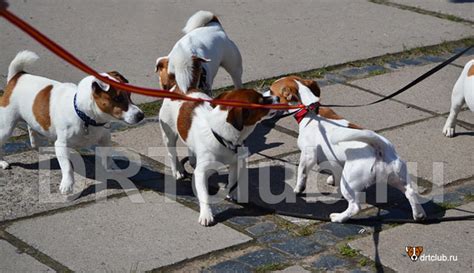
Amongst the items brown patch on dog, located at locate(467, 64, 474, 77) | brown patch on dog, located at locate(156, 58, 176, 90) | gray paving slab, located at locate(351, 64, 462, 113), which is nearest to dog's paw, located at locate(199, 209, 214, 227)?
brown patch on dog, located at locate(156, 58, 176, 90)

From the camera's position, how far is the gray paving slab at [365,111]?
286 inches

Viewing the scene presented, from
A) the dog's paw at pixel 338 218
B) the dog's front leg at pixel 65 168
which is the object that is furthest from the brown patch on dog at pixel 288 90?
the dog's front leg at pixel 65 168

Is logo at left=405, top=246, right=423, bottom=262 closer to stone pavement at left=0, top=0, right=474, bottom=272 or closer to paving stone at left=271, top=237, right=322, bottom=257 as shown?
stone pavement at left=0, top=0, right=474, bottom=272

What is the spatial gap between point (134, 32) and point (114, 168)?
3539 mm

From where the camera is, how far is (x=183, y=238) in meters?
5.30

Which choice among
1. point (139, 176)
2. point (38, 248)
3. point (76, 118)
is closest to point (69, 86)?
point (76, 118)

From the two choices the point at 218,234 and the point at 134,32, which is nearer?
the point at 218,234

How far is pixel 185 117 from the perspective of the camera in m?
5.77

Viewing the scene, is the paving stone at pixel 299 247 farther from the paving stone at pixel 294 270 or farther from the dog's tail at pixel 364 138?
the dog's tail at pixel 364 138

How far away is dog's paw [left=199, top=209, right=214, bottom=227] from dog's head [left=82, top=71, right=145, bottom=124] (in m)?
0.81

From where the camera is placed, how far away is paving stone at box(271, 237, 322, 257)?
5.20 m

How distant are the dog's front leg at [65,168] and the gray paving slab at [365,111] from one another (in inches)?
82.3

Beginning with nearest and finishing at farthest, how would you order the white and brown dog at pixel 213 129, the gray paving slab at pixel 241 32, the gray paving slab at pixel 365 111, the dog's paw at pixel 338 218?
the white and brown dog at pixel 213 129, the dog's paw at pixel 338 218, the gray paving slab at pixel 365 111, the gray paving slab at pixel 241 32

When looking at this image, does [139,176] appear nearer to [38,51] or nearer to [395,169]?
[395,169]
